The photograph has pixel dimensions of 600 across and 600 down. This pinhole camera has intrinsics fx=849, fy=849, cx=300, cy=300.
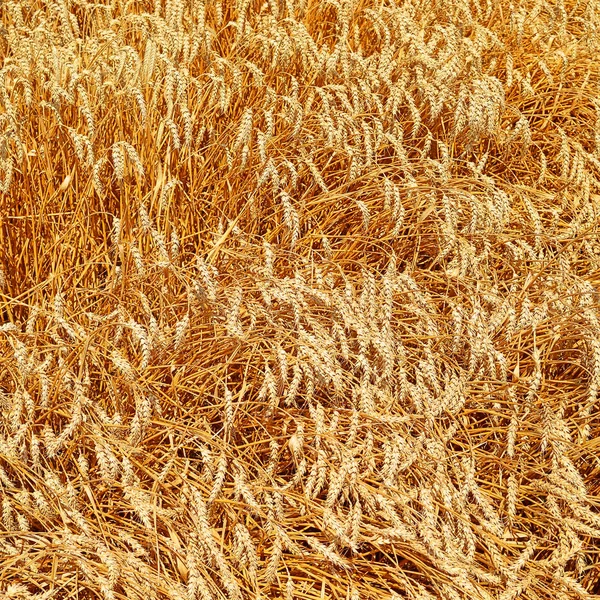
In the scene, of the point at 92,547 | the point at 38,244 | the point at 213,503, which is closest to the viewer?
the point at 92,547

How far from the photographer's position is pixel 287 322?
1.73 meters

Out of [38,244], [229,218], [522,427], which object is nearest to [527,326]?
[522,427]

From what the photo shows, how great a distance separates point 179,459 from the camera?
1.55 m

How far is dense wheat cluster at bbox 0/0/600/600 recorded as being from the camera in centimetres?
144

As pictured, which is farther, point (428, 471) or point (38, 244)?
point (38, 244)

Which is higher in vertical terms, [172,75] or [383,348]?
[172,75]

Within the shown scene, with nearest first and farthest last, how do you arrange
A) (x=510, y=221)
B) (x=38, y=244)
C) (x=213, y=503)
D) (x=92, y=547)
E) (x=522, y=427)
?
1. (x=92, y=547)
2. (x=213, y=503)
3. (x=522, y=427)
4. (x=38, y=244)
5. (x=510, y=221)

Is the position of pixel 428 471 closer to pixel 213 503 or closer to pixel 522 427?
pixel 522 427

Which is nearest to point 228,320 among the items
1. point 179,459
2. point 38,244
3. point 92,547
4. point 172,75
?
point 179,459

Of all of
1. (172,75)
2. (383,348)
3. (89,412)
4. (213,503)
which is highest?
(172,75)

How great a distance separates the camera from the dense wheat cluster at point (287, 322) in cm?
144

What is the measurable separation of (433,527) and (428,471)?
5.6 inches

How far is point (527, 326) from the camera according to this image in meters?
1.79

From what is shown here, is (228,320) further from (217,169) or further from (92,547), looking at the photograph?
(217,169)
